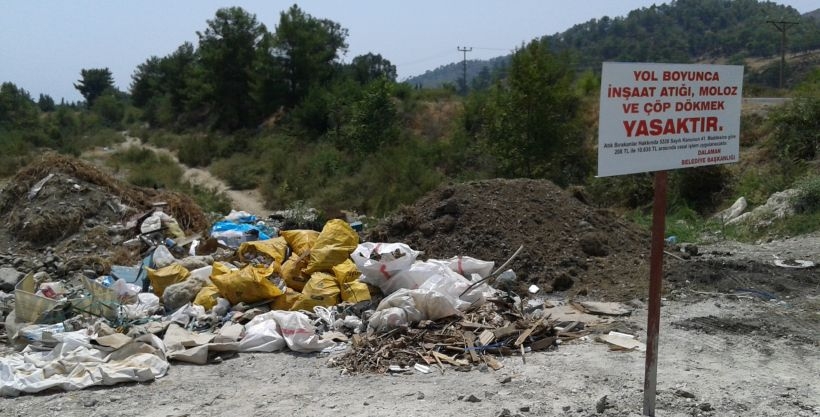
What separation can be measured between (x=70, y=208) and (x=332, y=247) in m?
5.72

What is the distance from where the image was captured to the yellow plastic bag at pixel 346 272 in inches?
288

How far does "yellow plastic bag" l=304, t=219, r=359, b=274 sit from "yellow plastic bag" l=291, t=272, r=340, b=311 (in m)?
0.25

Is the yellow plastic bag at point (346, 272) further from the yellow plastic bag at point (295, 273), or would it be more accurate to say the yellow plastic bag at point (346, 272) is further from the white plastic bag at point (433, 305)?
the white plastic bag at point (433, 305)

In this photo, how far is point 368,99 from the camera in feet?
90.2

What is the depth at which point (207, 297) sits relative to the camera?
283 inches

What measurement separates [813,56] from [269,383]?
6265 cm

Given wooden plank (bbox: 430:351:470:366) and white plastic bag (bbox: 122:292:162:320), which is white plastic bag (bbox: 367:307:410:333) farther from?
white plastic bag (bbox: 122:292:162:320)

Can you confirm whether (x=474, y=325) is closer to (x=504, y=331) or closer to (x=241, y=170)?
(x=504, y=331)

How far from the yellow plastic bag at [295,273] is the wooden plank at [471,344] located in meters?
2.25

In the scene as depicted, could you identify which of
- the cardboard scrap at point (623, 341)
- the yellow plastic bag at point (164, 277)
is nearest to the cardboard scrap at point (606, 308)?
the cardboard scrap at point (623, 341)

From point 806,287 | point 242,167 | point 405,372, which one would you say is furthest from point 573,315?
point 242,167

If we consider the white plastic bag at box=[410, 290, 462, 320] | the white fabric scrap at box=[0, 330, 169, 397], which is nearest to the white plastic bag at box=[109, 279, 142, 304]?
the white fabric scrap at box=[0, 330, 169, 397]

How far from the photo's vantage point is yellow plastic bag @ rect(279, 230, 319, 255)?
8141 millimetres

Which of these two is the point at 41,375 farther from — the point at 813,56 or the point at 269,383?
the point at 813,56
